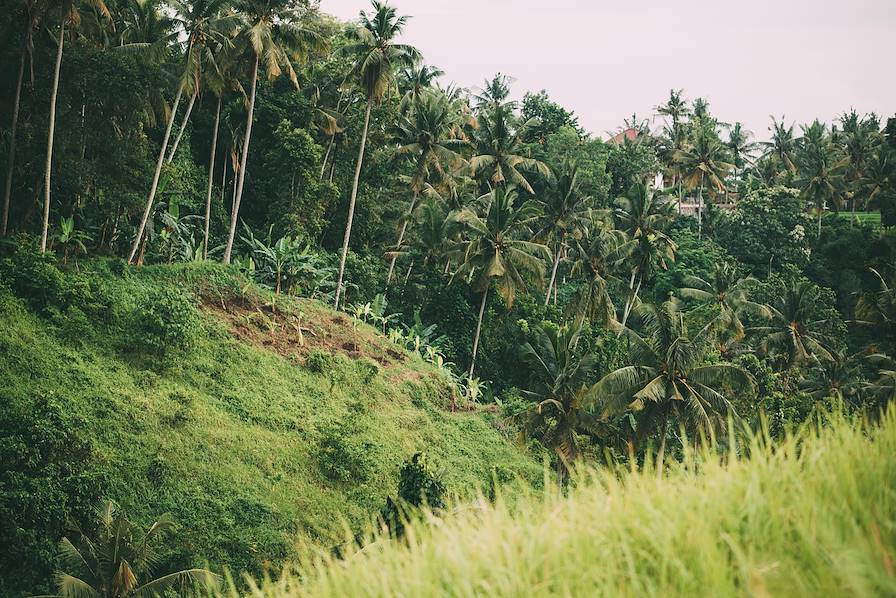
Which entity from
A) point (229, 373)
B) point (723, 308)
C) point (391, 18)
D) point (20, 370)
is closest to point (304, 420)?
point (229, 373)

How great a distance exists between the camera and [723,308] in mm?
37156

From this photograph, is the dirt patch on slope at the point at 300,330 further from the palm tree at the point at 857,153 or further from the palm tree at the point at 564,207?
the palm tree at the point at 857,153

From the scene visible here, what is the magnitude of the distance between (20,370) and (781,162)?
6586 centimetres

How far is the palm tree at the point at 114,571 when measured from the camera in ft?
39.8

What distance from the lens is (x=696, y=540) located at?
142 inches

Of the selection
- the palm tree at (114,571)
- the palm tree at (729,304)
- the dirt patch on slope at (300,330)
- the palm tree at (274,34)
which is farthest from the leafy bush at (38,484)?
the palm tree at (729,304)

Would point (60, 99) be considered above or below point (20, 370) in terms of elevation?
above

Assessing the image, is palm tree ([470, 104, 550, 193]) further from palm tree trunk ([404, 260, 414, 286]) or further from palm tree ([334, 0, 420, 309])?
palm tree ([334, 0, 420, 309])

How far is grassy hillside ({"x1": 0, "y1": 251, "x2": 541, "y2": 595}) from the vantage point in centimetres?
1546

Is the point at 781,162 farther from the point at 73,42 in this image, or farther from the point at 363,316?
the point at 73,42

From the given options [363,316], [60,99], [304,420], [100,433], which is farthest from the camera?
[363,316]

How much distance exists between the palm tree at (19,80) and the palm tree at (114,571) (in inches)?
501

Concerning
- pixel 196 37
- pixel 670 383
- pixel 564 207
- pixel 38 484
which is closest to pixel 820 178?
pixel 564 207

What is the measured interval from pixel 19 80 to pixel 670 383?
814 inches
